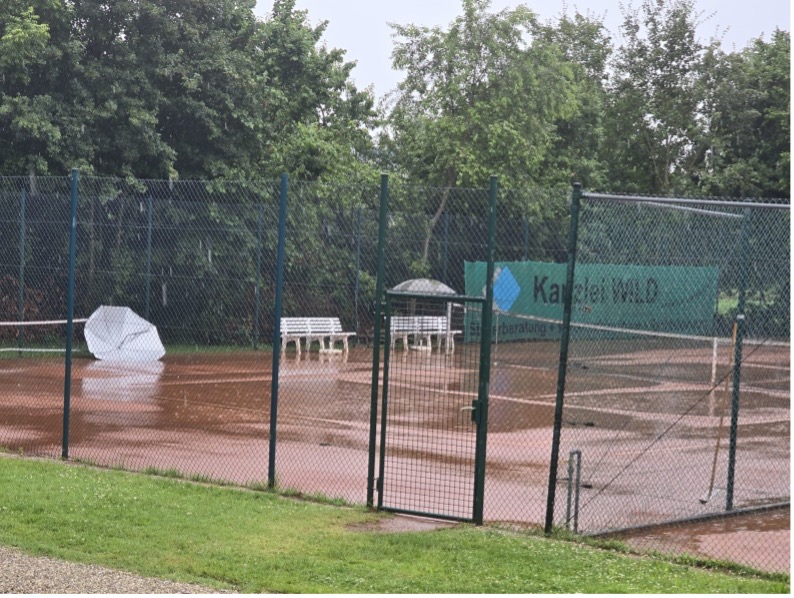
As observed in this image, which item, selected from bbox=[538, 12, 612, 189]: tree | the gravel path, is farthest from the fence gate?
bbox=[538, 12, 612, 189]: tree

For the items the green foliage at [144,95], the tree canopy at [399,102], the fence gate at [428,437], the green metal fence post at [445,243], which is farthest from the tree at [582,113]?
the fence gate at [428,437]

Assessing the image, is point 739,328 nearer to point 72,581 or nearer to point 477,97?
point 72,581

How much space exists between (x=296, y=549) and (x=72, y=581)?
1558 millimetres

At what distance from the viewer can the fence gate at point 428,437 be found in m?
10.0

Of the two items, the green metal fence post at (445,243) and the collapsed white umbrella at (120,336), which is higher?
the green metal fence post at (445,243)

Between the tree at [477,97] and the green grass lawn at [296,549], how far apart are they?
22.9 m

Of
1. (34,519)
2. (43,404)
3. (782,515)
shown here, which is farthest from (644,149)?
(34,519)

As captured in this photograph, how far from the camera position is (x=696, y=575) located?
26.8 ft

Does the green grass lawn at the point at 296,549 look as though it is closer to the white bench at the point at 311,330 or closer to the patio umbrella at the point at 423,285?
the patio umbrella at the point at 423,285

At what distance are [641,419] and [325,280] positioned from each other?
21.0ft

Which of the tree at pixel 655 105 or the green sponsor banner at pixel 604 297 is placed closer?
the green sponsor banner at pixel 604 297

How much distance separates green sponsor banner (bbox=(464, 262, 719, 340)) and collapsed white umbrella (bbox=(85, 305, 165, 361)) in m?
5.40

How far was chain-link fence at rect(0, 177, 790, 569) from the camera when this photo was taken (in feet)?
42.0

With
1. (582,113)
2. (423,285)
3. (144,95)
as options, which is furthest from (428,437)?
(582,113)
